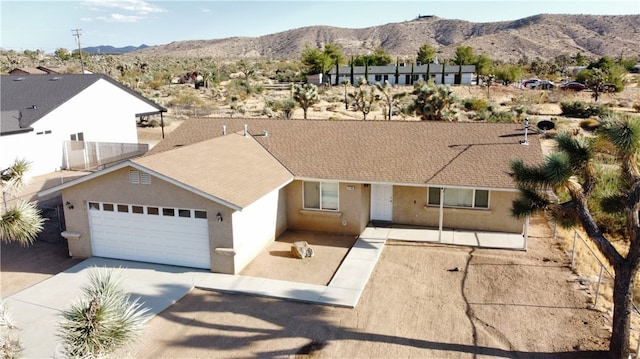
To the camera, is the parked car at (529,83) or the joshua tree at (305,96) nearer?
the joshua tree at (305,96)

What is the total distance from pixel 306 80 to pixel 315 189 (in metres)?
76.7

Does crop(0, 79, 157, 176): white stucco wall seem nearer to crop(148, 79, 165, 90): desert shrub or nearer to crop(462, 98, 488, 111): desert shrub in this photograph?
crop(462, 98, 488, 111): desert shrub

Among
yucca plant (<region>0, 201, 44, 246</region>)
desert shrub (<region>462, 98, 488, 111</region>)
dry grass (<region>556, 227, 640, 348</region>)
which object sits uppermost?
desert shrub (<region>462, 98, 488, 111</region>)

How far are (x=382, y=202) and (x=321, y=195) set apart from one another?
2.57 m

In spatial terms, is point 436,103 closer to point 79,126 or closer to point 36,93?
point 79,126

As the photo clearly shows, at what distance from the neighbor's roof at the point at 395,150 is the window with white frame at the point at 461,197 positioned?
1.11 m

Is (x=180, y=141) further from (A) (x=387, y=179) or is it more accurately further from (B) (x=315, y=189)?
(A) (x=387, y=179)

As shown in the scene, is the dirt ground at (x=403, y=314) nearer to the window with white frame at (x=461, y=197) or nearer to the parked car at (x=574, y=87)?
the window with white frame at (x=461, y=197)

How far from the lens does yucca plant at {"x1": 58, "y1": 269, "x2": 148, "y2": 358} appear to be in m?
5.73

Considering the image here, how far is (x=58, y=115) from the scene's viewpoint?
2858 centimetres

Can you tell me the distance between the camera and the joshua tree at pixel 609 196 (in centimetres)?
955

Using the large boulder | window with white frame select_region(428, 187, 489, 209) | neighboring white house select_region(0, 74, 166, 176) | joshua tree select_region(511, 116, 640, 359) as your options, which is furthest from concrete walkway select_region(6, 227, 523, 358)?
neighboring white house select_region(0, 74, 166, 176)

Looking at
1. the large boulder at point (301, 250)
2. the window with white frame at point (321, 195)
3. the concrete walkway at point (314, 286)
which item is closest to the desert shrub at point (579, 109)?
the window with white frame at point (321, 195)

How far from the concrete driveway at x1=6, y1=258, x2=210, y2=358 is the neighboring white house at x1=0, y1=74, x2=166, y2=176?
13.9 meters
